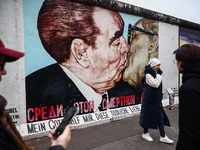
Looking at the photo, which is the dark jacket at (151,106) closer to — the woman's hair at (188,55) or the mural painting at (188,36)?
the woman's hair at (188,55)

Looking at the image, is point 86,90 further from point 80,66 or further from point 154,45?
point 154,45

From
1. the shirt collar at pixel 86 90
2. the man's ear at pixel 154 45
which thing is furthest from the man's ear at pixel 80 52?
the man's ear at pixel 154 45

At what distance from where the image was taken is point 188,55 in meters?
1.59

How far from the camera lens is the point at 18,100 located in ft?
11.9

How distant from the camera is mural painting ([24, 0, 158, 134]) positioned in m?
3.93

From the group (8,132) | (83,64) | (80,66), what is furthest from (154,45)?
(8,132)

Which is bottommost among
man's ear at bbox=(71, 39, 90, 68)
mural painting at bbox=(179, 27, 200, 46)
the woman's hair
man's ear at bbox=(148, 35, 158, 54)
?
the woman's hair

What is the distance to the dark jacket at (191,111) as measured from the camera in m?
1.38

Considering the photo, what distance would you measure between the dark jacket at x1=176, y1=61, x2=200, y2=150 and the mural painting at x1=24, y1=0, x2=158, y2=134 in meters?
3.30

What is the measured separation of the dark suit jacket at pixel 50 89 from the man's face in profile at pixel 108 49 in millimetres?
887

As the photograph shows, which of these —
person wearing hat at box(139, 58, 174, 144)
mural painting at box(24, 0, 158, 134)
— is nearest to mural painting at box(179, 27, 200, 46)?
mural painting at box(24, 0, 158, 134)

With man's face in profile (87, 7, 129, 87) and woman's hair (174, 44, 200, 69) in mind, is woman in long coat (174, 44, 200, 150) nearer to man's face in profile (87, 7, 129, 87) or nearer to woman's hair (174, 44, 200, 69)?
woman's hair (174, 44, 200, 69)

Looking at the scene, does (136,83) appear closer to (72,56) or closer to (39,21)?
(72,56)

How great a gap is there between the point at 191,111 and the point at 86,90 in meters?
3.48
